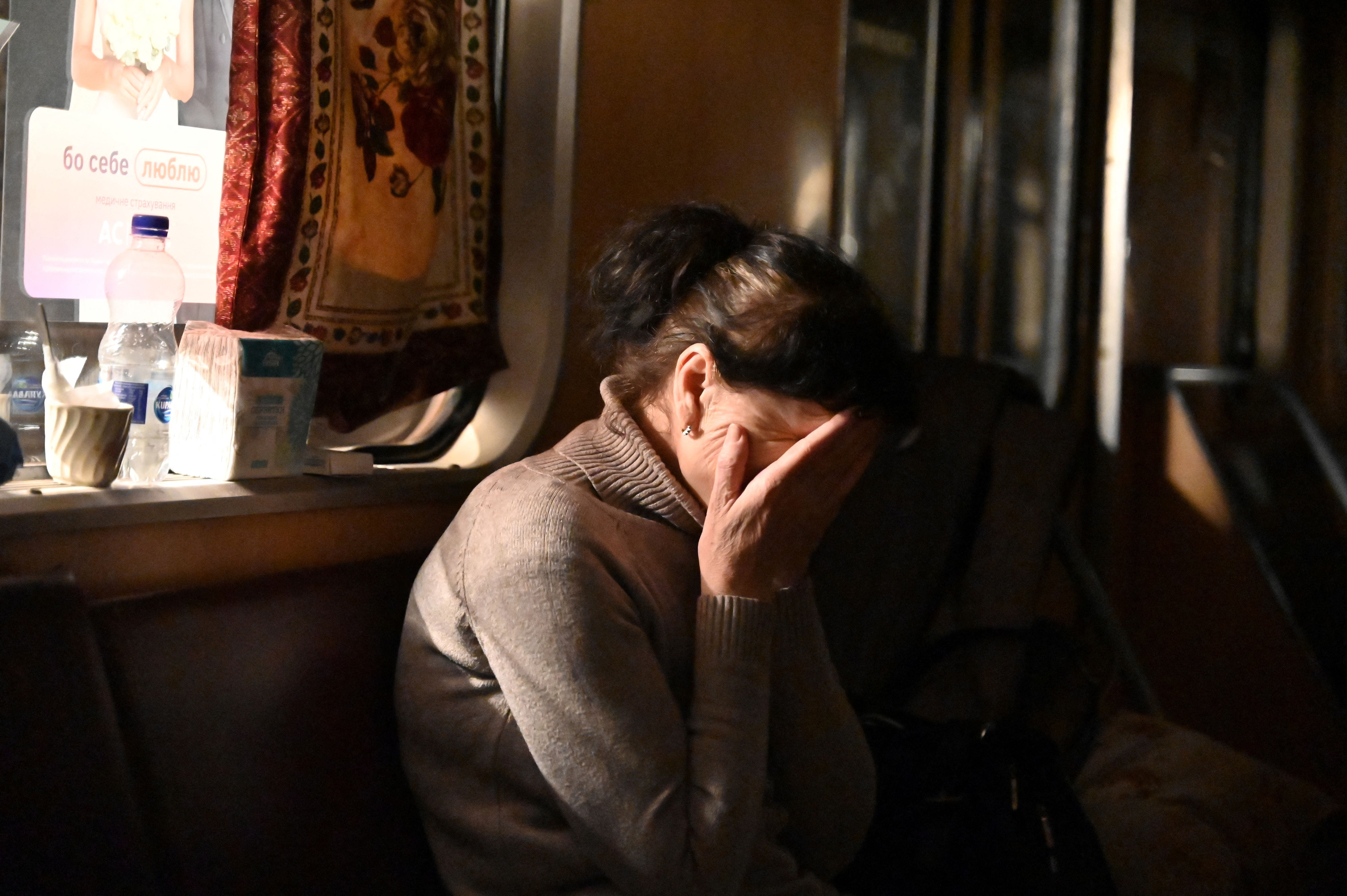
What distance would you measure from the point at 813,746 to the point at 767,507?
13.6 inches

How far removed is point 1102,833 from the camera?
1685mm

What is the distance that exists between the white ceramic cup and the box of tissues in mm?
132

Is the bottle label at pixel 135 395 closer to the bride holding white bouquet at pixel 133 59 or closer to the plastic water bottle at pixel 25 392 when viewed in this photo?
the plastic water bottle at pixel 25 392

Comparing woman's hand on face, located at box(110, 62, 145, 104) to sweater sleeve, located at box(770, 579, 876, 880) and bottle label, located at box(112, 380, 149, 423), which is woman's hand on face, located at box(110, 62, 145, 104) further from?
sweater sleeve, located at box(770, 579, 876, 880)

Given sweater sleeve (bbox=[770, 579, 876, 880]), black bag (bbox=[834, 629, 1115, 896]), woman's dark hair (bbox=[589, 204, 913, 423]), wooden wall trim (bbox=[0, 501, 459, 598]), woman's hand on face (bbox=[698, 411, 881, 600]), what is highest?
woman's dark hair (bbox=[589, 204, 913, 423])

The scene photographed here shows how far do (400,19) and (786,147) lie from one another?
108cm

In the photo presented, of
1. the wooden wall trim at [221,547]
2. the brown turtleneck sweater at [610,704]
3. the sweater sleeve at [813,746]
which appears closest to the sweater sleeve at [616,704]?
the brown turtleneck sweater at [610,704]

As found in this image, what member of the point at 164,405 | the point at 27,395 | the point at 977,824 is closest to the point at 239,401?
the point at 164,405

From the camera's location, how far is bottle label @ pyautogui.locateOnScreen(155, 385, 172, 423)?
1461 mm

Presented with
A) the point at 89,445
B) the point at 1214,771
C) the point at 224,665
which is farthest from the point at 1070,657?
the point at 89,445

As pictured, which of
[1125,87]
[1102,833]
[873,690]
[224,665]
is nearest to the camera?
[224,665]

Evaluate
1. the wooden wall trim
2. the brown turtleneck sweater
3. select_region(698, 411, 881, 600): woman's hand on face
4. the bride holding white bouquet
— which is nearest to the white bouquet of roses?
the bride holding white bouquet

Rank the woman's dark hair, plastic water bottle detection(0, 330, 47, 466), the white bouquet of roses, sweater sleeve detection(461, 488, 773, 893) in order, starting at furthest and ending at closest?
the white bouquet of roses → plastic water bottle detection(0, 330, 47, 466) → the woman's dark hair → sweater sleeve detection(461, 488, 773, 893)

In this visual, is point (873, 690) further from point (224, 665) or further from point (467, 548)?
point (224, 665)
